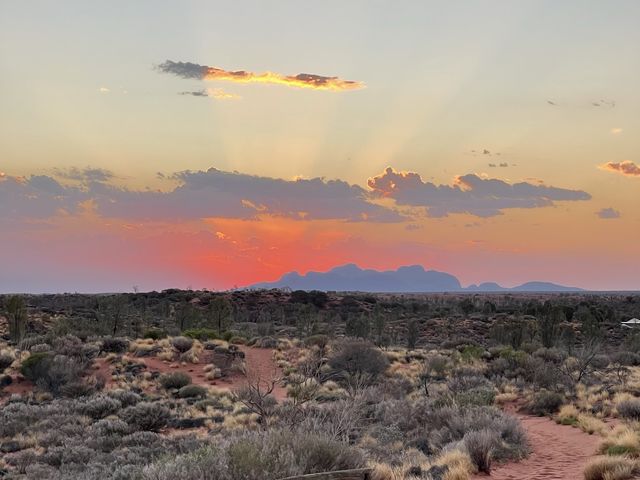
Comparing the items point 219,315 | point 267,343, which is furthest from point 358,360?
point 219,315

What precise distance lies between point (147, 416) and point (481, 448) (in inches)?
437

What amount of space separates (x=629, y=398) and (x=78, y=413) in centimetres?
1824

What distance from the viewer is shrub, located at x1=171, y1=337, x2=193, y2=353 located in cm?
3294

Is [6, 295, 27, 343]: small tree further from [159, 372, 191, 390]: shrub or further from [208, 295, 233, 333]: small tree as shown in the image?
[208, 295, 233, 333]: small tree

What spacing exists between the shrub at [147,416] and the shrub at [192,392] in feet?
16.6

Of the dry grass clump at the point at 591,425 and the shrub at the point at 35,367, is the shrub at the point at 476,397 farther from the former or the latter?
the shrub at the point at 35,367

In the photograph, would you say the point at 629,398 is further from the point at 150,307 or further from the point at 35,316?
the point at 150,307

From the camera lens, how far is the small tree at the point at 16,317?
35.1 meters

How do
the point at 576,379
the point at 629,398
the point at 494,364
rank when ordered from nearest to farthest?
1. the point at 629,398
2. the point at 576,379
3. the point at 494,364

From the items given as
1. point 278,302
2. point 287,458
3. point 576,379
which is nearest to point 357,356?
point 576,379

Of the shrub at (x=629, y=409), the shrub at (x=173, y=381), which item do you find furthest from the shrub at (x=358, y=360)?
the shrub at (x=629, y=409)

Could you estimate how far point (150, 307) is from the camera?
73.8m

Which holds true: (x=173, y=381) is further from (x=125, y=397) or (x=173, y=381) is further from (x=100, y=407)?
(x=100, y=407)

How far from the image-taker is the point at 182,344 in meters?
33.1
